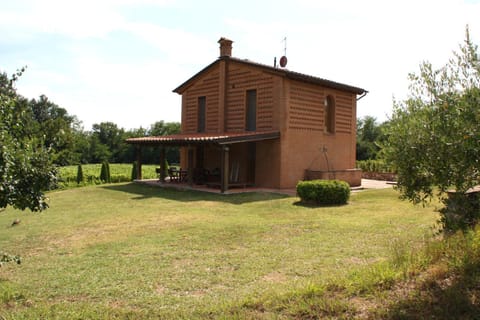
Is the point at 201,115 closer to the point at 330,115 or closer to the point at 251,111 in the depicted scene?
the point at 251,111

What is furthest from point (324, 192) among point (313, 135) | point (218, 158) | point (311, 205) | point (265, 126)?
point (218, 158)

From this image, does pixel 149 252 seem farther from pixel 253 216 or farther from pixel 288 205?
pixel 288 205

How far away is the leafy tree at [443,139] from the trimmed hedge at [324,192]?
7.92m

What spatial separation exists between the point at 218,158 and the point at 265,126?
3879mm

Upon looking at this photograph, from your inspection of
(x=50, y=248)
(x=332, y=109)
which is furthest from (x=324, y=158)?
(x=50, y=248)

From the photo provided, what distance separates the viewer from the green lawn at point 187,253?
4.88 m

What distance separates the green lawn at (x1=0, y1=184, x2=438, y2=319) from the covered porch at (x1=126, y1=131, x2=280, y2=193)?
379 centimetres

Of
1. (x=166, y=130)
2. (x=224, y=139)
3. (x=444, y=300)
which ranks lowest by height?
(x=444, y=300)

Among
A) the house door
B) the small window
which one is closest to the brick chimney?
the small window

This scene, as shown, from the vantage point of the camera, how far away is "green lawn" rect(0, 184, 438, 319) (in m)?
4.88

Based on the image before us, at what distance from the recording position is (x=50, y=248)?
316 inches

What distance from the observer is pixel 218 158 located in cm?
2120

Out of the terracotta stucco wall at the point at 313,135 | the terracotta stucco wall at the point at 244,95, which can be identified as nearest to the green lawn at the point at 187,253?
the terracotta stucco wall at the point at 313,135

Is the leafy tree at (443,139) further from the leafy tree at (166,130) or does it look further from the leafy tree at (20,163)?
the leafy tree at (166,130)
